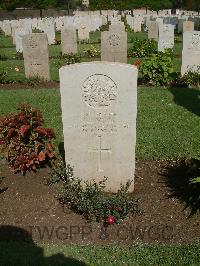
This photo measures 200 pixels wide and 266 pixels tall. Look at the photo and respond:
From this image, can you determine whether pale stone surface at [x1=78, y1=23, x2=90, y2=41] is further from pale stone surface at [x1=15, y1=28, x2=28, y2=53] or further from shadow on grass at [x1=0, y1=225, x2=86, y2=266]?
shadow on grass at [x1=0, y1=225, x2=86, y2=266]

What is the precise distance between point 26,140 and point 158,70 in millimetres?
7049

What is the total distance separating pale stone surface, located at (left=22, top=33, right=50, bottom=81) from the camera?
12.5 metres

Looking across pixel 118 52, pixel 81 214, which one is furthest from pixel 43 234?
pixel 118 52

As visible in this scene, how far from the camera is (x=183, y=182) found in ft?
18.5

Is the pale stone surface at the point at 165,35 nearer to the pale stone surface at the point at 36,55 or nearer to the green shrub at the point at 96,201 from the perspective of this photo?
the pale stone surface at the point at 36,55

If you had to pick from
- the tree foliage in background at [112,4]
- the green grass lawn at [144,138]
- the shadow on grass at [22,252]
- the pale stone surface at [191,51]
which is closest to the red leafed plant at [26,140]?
the shadow on grass at [22,252]

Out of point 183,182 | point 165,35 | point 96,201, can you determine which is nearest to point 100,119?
point 96,201

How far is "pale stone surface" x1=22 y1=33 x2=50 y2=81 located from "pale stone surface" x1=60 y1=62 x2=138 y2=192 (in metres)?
8.04

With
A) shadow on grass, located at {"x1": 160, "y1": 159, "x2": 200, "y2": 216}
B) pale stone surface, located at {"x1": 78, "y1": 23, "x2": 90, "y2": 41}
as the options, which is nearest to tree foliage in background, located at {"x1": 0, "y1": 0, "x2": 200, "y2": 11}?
pale stone surface, located at {"x1": 78, "y1": 23, "x2": 90, "y2": 41}

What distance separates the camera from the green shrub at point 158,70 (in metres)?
11.8

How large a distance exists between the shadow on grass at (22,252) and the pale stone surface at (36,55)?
29.2ft

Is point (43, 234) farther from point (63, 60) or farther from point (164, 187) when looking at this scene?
point (63, 60)

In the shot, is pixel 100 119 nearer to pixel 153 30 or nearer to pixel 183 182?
pixel 183 182

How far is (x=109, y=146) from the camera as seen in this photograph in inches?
205
